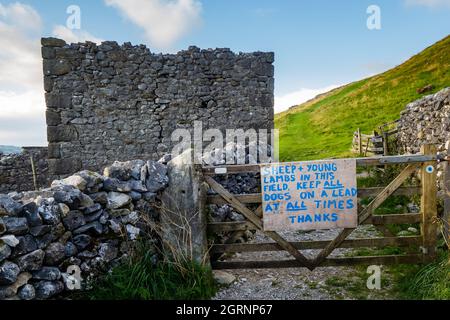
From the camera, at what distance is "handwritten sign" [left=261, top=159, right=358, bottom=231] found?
448cm

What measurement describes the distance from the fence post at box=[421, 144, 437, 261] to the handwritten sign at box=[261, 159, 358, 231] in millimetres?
901

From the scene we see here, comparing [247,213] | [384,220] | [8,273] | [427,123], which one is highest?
[427,123]

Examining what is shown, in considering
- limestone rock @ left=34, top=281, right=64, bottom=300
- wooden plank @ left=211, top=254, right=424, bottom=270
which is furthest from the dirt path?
limestone rock @ left=34, top=281, right=64, bottom=300

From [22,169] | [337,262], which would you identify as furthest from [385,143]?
[22,169]

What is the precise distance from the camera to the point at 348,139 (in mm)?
22484

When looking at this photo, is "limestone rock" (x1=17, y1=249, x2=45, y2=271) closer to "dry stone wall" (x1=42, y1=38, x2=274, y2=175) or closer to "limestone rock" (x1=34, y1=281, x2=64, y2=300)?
"limestone rock" (x1=34, y1=281, x2=64, y2=300)

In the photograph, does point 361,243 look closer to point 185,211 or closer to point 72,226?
point 185,211

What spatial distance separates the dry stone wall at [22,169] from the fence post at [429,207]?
13.0m

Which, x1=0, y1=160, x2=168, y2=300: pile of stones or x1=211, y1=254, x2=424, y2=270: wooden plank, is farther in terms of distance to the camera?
x1=211, y1=254, x2=424, y2=270: wooden plank

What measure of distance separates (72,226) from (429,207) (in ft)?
14.2

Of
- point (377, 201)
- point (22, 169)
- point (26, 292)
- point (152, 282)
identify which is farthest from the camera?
point (22, 169)

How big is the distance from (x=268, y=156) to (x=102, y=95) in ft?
15.4

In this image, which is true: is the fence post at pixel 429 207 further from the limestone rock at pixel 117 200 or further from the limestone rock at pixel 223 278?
the limestone rock at pixel 117 200

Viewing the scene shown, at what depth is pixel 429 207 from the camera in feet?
14.9
